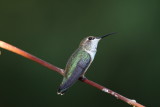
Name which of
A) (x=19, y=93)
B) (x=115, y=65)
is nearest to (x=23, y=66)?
(x=19, y=93)

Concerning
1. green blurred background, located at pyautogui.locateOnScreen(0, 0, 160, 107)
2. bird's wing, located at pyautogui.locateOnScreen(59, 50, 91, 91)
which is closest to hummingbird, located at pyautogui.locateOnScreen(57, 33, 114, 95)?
bird's wing, located at pyautogui.locateOnScreen(59, 50, 91, 91)

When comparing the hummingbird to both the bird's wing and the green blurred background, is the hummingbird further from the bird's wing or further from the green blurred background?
the green blurred background

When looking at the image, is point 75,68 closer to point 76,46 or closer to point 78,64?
point 78,64

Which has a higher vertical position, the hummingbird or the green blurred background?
the hummingbird

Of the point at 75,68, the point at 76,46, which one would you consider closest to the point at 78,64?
the point at 75,68

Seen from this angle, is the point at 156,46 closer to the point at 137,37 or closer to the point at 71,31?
the point at 137,37

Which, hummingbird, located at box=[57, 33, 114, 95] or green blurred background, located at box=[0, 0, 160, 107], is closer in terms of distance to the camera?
hummingbird, located at box=[57, 33, 114, 95]

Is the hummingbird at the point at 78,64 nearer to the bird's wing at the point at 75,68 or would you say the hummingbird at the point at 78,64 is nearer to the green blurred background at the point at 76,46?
the bird's wing at the point at 75,68
